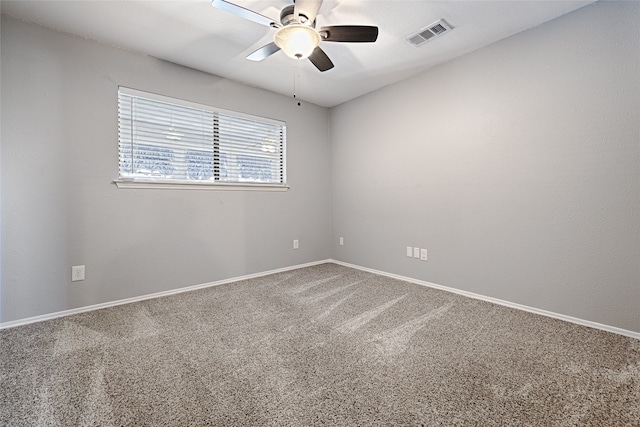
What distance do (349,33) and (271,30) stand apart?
32.6 inches

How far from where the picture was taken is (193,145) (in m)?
3.00

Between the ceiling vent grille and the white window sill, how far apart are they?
2.17m

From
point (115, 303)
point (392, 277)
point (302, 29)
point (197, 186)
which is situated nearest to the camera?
point (302, 29)

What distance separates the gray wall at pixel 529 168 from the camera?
192cm

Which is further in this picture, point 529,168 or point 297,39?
point 529,168

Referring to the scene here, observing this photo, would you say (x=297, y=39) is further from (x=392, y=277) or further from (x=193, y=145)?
(x=392, y=277)

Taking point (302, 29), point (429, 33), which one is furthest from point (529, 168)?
point (302, 29)

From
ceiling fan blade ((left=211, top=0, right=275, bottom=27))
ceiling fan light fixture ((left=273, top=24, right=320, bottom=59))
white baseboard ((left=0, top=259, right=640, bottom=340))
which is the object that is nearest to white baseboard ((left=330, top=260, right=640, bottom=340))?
white baseboard ((left=0, top=259, right=640, bottom=340))

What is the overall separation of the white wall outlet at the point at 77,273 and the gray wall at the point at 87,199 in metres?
0.03

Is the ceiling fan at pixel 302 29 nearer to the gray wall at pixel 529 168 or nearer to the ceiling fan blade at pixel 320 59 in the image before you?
the ceiling fan blade at pixel 320 59

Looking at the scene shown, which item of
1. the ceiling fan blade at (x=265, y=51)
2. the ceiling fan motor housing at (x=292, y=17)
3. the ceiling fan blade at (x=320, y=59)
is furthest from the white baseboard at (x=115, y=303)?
the ceiling fan motor housing at (x=292, y=17)

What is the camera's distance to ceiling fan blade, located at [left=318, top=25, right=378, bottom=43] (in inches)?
69.2

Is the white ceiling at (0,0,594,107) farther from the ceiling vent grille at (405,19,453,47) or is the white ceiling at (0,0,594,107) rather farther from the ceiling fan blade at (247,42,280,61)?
the ceiling fan blade at (247,42,280,61)

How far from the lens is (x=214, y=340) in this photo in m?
1.88
